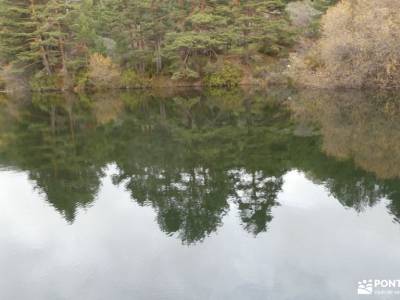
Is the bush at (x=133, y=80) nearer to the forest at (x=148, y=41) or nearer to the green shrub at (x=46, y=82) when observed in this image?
the forest at (x=148, y=41)

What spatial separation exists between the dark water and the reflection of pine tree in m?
0.07

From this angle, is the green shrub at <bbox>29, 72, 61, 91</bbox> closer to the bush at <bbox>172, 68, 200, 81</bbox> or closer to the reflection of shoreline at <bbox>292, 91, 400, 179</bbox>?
the bush at <bbox>172, 68, 200, 81</bbox>

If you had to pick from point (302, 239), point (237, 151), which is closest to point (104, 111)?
point (237, 151)

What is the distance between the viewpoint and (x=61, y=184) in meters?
16.9

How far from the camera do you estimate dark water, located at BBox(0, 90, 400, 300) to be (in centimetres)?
932

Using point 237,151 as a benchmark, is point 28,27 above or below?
above

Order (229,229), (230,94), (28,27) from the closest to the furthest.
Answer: (229,229), (230,94), (28,27)


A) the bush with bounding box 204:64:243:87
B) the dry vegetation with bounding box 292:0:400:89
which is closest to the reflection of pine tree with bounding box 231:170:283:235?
the dry vegetation with bounding box 292:0:400:89

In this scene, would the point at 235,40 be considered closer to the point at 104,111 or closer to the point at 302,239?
the point at 104,111

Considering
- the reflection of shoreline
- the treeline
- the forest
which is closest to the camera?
the reflection of shoreline

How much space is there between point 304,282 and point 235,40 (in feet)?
148

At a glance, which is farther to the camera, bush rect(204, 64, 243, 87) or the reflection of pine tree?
bush rect(204, 64, 243, 87)
